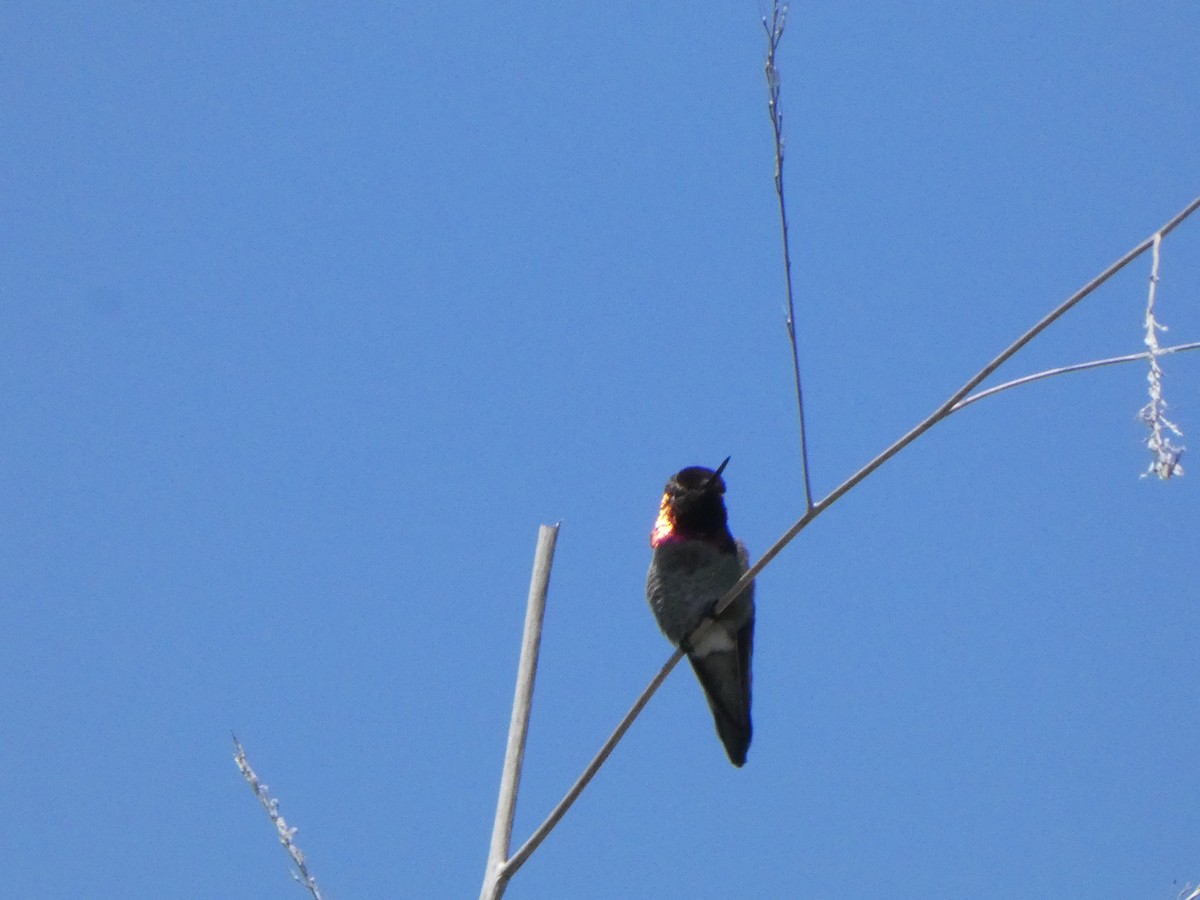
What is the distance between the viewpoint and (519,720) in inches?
118

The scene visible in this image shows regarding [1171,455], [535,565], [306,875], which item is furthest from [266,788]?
[1171,455]

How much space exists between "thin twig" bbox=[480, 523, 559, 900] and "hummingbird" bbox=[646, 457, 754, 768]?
4.17 feet

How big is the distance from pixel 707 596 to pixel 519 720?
1.50 m

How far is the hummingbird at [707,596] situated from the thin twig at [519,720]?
127 cm

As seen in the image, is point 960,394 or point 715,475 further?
point 715,475

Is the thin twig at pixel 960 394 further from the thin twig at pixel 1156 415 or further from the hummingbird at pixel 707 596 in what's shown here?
the hummingbird at pixel 707 596

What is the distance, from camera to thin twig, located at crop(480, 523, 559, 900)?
286 cm

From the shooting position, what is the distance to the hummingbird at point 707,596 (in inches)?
173

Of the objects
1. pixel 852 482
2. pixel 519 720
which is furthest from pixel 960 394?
pixel 519 720

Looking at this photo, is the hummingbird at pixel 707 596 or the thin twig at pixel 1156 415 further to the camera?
the hummingbird at pixel 707 596

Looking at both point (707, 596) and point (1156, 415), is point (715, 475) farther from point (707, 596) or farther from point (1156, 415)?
point (1156, 415)

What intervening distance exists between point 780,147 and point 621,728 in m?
1.18

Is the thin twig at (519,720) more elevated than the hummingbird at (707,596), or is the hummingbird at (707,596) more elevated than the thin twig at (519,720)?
the hummingbird at (707,596)

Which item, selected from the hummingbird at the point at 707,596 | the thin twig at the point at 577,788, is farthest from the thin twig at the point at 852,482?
the hummingbird at the point at 707,596
